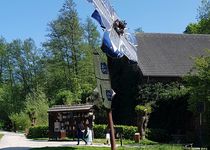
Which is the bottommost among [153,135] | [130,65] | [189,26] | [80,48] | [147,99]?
[153,135]

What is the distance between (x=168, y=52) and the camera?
157 ft

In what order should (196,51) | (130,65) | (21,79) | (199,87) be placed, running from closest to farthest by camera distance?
(199,87) → (130,65) → (196,51) → (21,79)

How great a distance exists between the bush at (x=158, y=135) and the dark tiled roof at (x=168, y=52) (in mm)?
5299

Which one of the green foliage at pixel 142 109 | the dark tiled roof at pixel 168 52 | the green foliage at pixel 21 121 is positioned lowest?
the green foliage at pixel 21 121

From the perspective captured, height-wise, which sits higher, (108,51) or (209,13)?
(209,13)

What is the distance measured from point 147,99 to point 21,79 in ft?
187

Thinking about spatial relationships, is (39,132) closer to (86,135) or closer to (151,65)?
(151,65)

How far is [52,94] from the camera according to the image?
79.8 m

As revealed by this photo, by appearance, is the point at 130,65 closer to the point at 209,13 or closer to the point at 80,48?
the point at 80,48

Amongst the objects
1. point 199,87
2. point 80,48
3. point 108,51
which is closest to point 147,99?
point 199,87

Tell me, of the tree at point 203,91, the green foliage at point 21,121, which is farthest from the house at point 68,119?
the green foliage at point 21,121

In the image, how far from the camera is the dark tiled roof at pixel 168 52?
146 feet

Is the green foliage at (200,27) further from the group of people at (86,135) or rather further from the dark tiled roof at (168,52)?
the group of people at (86,135)

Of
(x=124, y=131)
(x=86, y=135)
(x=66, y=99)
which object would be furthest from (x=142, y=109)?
(x=66, y=99)
